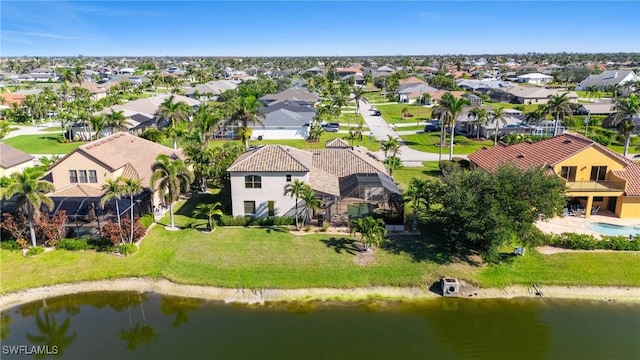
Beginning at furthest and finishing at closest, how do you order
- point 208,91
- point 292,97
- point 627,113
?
point 208,91 < point 292,97 < point 627,113

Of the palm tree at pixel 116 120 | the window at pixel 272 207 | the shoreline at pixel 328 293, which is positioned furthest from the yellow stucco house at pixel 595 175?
the palm tree at pixel 116 120

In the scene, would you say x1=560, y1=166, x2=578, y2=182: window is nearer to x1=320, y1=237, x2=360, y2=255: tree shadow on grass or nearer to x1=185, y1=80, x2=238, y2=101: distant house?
x1=320, y1=237, x2=360, y2=255: tree shadow on grass

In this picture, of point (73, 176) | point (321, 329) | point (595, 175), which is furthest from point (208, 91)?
point (321, 329)

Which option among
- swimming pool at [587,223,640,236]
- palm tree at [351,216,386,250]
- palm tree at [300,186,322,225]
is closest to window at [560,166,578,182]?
swimming pool at [587,223,640,236]

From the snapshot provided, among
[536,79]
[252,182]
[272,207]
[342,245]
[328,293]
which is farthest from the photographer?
[536,79]

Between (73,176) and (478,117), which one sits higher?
(478,117)

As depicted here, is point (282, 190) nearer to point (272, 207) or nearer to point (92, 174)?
Result: point (272, 207)
